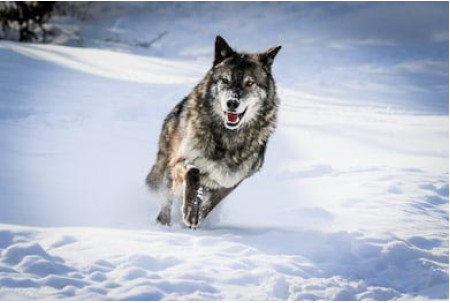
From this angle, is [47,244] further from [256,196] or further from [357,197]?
[357,197]

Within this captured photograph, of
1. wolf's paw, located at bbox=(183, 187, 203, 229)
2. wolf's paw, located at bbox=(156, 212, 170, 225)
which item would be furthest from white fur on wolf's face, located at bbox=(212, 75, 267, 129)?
wolf's paw, located at bbox=(156, 212, 170, 225)

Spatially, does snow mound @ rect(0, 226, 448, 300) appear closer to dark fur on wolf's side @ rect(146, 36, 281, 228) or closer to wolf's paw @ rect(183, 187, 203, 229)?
wolf's paw @ rect(183, 187, 203, 229)

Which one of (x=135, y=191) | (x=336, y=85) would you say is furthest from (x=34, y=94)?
(x=336, y=85)

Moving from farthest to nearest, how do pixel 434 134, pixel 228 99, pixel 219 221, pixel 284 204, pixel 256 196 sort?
pixel 434 134 → pixel 256 196 → pixel 284 204 → pixel 219 221 → pixel 228 99

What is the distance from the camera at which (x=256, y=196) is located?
19.9ft

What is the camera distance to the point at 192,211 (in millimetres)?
4223

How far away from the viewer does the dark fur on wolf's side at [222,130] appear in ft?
13.9

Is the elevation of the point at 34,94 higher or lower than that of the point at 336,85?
lower

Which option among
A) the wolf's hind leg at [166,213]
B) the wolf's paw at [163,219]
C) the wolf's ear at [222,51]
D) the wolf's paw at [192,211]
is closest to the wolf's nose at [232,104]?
the wolf's ear at [222,51]

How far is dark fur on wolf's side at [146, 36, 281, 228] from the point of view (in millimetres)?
4227

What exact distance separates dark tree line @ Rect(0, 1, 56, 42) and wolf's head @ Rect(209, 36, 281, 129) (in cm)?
1055

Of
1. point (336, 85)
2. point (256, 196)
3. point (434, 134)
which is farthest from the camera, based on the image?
point (336, 85)

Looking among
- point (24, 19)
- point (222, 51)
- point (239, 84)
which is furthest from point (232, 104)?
point (24, 19)

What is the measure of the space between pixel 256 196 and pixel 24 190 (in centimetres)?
261
